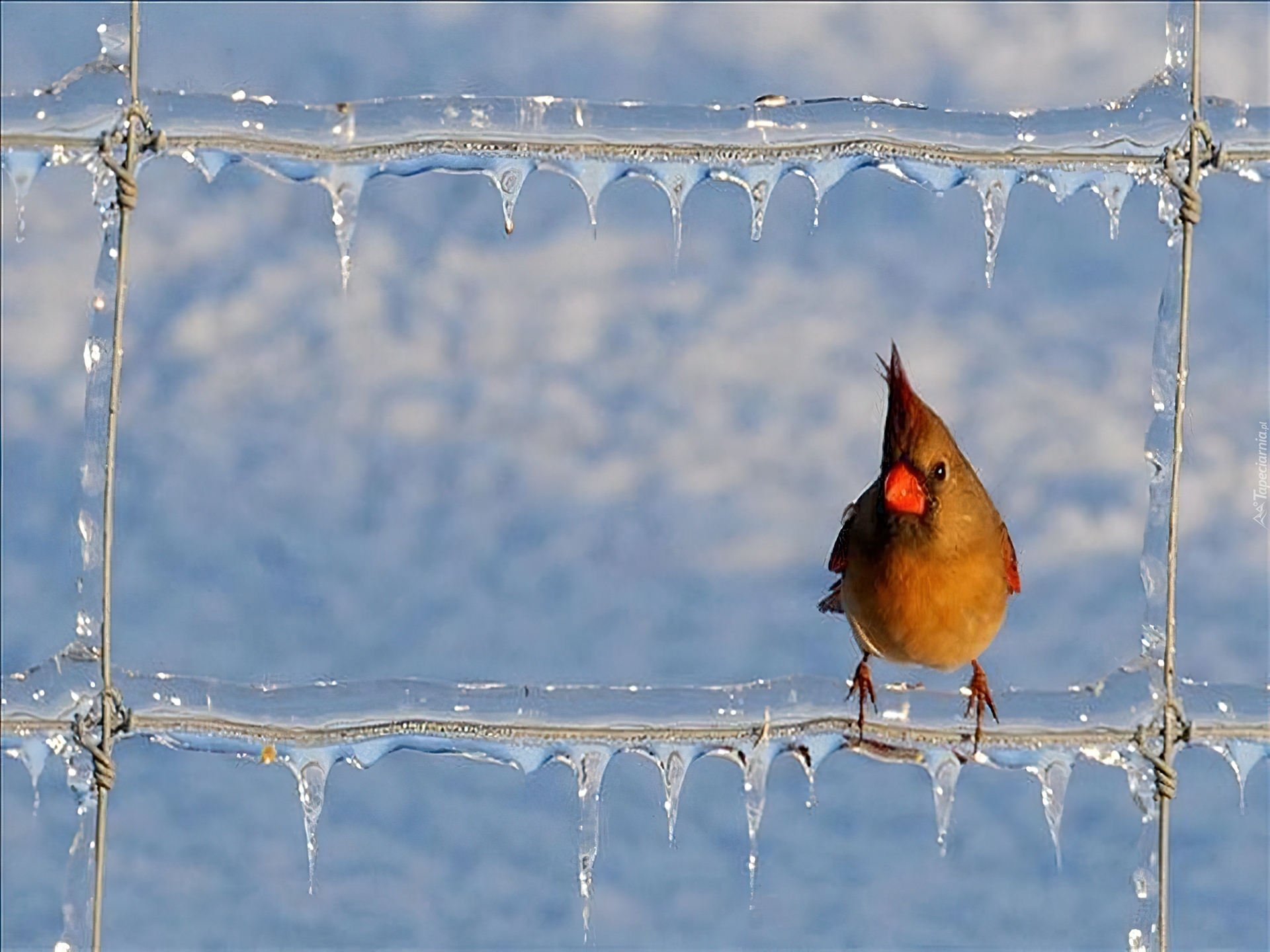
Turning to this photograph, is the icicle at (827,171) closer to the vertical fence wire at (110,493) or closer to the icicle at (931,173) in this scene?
the icicle at (931,173)

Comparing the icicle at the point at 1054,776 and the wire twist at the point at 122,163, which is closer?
the wire twist at the point at 122,163

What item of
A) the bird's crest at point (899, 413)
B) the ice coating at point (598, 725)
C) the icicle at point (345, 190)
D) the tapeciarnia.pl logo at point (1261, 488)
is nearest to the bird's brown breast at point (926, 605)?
the bird's crest at point (899, 413)

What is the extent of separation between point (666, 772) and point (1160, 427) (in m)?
0.63

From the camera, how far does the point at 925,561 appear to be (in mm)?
2244

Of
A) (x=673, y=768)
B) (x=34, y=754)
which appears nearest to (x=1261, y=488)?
(x=673, y=768)

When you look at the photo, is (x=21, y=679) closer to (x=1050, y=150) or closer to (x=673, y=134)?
(x=673, y=134)

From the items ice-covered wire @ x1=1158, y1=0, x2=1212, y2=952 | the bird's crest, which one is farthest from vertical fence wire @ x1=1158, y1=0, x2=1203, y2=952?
the bird's crest

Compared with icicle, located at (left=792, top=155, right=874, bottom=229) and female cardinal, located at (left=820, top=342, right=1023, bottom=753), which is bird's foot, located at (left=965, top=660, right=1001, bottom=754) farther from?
icicle, located at (left=792, top=155, right=874, bottom=229)

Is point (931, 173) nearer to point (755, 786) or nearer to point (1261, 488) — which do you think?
point (755, 786)

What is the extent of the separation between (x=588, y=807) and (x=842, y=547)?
1.73 feet

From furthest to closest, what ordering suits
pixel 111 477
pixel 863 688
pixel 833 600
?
1. pixel 833 600
2. pixel 863 688
3. pixel 111 477

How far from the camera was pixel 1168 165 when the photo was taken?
1983mm

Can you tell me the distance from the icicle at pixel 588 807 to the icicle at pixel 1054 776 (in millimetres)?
441

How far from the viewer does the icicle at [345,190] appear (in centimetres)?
195
